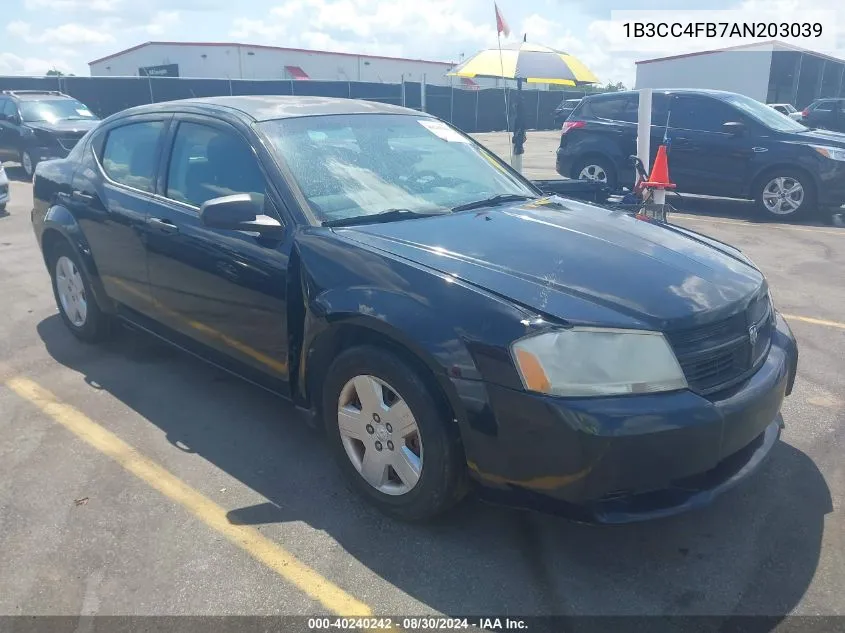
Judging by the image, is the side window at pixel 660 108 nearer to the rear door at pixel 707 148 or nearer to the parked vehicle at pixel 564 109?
the rear door at pixel 707 148

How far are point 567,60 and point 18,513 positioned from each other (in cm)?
1020

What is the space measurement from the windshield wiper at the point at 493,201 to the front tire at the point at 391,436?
1072 millimetres

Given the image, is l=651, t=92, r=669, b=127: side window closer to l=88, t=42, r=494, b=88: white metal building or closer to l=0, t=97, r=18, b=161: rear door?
l=0, t=97, r=18, b=161: rear door

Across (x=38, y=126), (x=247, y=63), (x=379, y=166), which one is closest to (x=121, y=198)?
(x=379, y=166)

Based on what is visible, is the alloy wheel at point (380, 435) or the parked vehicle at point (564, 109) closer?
the alloy wheel at point (380, 435)

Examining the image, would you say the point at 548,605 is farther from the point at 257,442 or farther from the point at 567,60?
the point at 567,60

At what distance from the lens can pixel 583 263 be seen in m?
2.96

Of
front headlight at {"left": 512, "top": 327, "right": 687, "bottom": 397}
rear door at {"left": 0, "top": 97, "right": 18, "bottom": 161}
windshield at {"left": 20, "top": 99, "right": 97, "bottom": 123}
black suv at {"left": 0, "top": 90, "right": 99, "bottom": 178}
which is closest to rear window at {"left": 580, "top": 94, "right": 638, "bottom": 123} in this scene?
front headlight at {"left": 512, "top": 327, "right": 687, "bottom": 397}

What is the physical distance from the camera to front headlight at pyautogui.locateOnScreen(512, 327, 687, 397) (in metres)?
2.51

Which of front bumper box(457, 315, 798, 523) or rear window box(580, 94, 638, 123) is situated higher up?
rear window box(580, 94, 638, 123)

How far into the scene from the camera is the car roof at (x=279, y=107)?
Answer: 383cm

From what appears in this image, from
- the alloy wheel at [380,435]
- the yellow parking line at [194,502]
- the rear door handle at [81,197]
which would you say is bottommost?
the yellow parking line at [194,502]

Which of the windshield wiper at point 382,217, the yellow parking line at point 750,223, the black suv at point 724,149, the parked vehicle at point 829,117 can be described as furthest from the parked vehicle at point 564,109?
the windshield wiper at point 382,217

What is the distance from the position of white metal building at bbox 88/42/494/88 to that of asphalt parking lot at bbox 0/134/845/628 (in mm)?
42555
